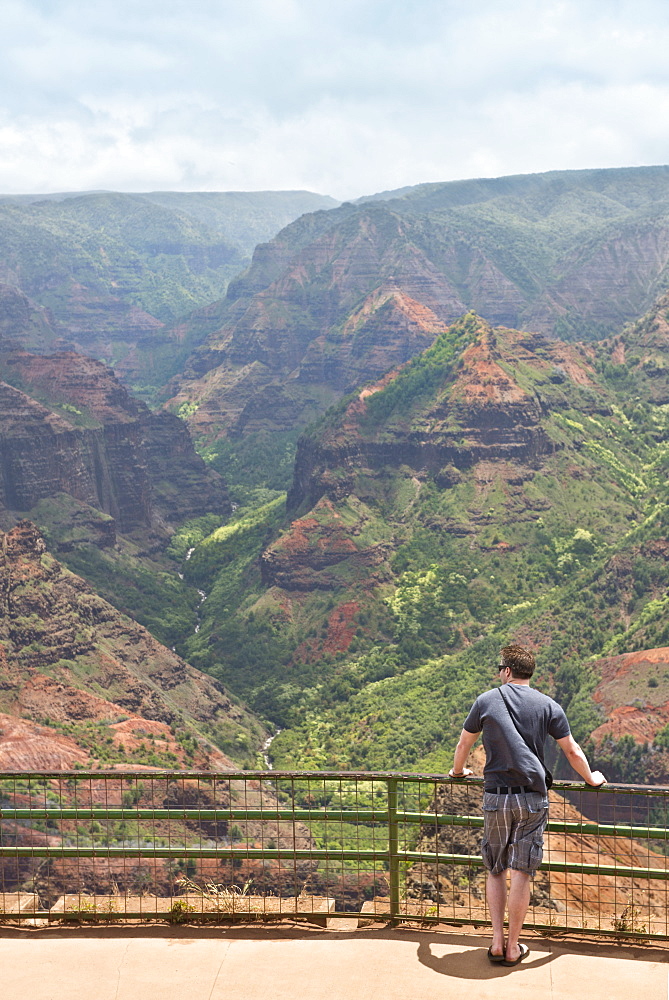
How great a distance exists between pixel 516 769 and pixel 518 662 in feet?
5.61

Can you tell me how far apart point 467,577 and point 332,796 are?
72.5m

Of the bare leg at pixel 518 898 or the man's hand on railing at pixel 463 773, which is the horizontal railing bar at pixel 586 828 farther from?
the bare leg at pixel 518 898

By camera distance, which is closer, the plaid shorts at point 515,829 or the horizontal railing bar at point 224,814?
the plaid shorts at point 515,829

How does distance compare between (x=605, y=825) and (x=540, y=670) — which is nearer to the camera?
(x=605, y=825)

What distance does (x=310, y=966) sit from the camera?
19.1m

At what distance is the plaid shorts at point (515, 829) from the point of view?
17.8 m

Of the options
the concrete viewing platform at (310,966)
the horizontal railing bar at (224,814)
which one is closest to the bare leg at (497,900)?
the concrete viewing platform at (310,966)

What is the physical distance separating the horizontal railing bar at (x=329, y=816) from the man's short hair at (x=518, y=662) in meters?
3.36

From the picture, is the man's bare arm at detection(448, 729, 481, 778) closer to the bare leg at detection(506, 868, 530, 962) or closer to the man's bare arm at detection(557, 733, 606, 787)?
the man's bare arm at detection(557, 733, 606, 787)

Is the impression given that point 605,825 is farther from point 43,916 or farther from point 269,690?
point 269,690

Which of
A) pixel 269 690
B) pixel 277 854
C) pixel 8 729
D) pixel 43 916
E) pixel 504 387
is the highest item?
pixel 504 387

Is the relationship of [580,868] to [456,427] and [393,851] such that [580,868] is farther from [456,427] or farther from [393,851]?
[456,427]

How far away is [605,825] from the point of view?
65.4 feet

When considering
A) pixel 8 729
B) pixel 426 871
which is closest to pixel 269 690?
pixel 8 729
